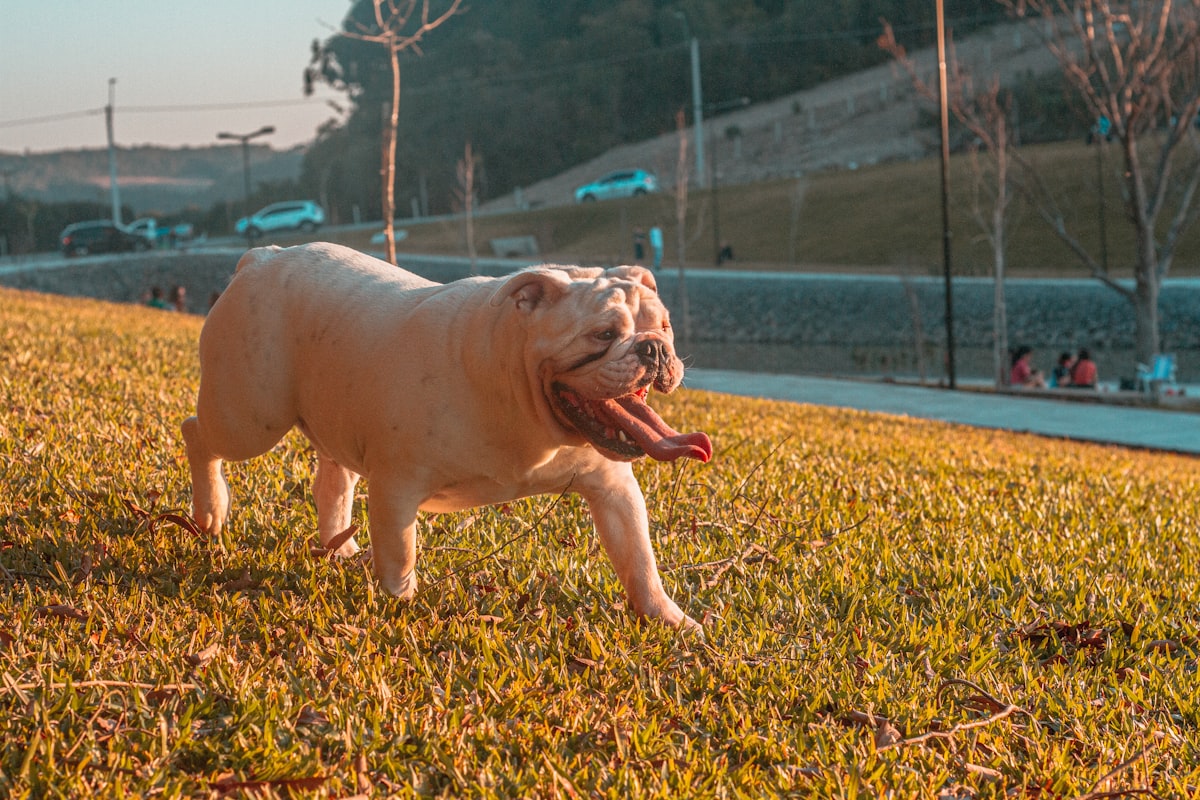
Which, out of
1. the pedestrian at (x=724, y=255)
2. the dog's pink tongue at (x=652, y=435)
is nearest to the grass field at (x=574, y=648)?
the dog's pink tongue at (x=652, y=435)

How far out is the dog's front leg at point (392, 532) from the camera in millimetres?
3678

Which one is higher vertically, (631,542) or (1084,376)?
(631,542)

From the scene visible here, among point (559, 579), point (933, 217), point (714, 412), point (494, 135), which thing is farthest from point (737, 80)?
point (559, 579)

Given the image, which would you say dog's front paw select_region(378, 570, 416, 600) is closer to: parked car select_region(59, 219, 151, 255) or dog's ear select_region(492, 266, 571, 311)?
dog's ear select_region(492, 266, 571, 311)

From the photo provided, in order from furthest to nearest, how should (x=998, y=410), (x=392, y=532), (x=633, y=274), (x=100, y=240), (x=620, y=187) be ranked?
(x=620, y=187)
(x=100, y=240)
(x=998, y=410)
(x=392, y=532)
(x=633, y=274)

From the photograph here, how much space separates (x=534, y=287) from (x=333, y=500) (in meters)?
1.58

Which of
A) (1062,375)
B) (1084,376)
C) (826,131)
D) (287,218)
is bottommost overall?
(1062,375)

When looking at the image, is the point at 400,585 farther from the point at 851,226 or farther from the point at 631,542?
the point at 851,226

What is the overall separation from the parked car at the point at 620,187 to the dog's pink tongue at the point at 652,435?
67.2 metres

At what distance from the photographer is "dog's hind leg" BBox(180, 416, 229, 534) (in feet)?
14.5

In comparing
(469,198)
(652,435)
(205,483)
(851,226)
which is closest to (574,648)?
(652,435)

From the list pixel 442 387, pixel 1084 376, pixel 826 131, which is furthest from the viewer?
pixel 826 131

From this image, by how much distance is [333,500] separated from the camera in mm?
4586

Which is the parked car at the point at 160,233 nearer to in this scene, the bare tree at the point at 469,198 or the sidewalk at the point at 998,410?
the bare tree at the point at 469,198
